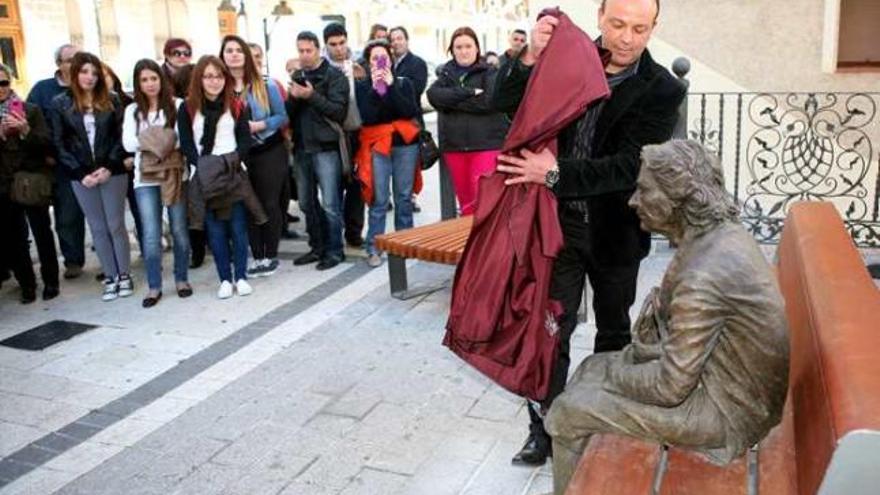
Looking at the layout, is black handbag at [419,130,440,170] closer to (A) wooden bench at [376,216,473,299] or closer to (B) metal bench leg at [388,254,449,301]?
(A) wooden bench at [376,216,473,299]

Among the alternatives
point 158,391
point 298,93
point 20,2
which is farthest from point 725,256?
point 20,2

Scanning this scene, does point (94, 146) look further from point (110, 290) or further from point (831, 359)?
point (831, 359)

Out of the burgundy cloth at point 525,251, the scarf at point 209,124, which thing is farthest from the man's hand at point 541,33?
the scarf at point 209,124

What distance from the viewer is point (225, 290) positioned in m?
6.28

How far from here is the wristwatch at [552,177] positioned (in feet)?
9.11

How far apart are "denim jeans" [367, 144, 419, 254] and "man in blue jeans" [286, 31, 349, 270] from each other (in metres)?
0.30

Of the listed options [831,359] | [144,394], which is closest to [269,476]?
[144,394]

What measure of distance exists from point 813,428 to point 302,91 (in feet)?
17.1

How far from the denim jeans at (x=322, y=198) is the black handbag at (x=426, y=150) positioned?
2.32 feet

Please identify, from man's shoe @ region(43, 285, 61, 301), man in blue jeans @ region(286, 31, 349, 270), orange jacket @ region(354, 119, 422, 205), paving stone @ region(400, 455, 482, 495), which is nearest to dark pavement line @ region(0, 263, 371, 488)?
man in blue jeans @ region(286, 31, 349, 270)

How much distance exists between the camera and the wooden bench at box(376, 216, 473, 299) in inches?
206

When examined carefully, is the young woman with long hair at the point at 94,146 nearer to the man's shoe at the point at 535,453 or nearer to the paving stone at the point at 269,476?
the paving stone at the point at 269,476

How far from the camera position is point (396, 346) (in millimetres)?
5031

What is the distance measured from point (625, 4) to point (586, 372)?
1201 mm
